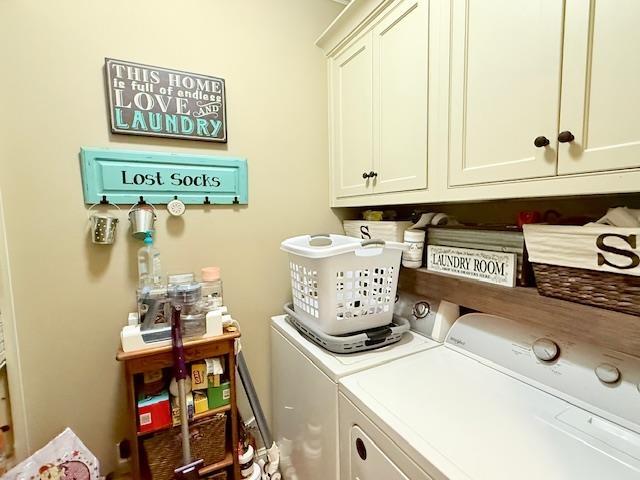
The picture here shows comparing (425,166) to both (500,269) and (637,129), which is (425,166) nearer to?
(500,269)

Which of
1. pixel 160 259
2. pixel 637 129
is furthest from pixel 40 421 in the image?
pixel 637 129

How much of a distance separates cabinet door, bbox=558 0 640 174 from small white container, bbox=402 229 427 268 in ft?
1.92

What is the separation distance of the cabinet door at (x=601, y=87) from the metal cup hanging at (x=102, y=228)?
5.27 feet

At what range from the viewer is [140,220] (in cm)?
133

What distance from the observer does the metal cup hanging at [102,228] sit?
4.26 ft

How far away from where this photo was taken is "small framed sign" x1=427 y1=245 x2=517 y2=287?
3.33 feet

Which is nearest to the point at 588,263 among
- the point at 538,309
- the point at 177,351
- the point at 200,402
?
the point at 538,309

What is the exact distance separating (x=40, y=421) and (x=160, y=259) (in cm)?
81

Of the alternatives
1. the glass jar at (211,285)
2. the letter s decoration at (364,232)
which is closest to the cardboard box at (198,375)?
the glass jar at (211,285)

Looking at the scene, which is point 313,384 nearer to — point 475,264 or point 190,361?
point 190,361

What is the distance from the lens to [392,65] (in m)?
1.32

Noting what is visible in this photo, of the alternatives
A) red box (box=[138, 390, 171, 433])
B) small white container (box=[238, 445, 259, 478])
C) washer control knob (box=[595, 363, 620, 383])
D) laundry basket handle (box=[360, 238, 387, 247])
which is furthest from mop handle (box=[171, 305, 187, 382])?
washer control knob (box=[595, 363, 620, 383])

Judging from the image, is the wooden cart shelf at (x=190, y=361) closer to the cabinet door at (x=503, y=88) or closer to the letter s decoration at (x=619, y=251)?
the cabinet door at (x=503, y=88)

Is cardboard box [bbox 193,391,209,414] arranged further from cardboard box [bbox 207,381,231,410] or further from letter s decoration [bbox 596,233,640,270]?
letter s decoration [bbox 596,233,640,270]
